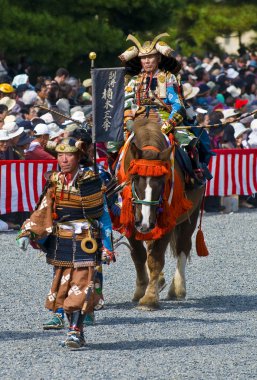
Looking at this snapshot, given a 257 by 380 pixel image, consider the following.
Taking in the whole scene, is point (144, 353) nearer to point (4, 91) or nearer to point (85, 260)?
point (85, 260)

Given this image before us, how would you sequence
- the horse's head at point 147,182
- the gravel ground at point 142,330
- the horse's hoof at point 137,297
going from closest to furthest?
the gravel ground at point 142,330, the horse's head at point 147,182, the horse's hoof at point 137,297

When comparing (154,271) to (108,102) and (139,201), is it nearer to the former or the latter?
(139,201)

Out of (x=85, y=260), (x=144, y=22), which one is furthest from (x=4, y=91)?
(x=85, y=260)

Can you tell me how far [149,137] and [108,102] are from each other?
1.54 ft

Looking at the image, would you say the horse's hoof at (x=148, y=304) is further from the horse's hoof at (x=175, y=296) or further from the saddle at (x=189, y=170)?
the saddle at (x=189, y=170)

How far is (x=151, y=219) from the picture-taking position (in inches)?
393

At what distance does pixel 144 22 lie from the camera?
24781mm

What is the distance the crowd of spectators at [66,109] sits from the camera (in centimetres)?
1570

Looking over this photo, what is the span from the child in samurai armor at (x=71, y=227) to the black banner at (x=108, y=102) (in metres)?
1.38

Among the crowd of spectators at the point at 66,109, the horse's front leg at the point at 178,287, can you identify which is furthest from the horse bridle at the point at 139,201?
the horse's front leg at the point at 178,287

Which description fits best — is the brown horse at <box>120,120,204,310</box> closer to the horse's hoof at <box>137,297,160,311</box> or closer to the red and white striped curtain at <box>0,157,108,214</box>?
the horse's hoof at <box>137,297,160,311</box>

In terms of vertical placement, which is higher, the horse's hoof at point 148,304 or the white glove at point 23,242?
the white glove at point 23,242

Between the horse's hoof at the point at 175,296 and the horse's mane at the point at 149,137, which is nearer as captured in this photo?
the horse's mane at the point at 149,137

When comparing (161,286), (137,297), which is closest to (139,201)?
(137,297)
